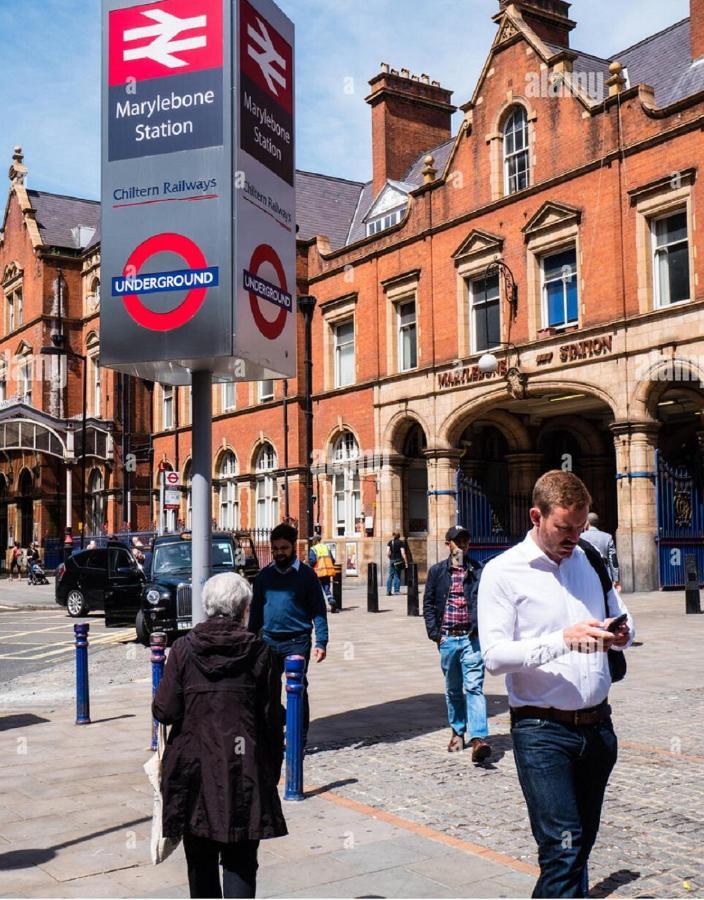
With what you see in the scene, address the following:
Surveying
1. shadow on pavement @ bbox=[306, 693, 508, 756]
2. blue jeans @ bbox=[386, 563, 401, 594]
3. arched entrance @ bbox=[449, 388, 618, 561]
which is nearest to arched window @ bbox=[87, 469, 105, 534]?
arched entrance @ bbox=[449, 388, 618, 561]

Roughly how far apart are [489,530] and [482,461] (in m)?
2.59

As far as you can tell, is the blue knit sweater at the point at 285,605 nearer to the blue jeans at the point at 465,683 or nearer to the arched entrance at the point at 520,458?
the blue jeans at the point at 465,683

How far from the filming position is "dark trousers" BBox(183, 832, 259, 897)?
404 cm

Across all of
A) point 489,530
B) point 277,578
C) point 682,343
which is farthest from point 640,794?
point 489,530

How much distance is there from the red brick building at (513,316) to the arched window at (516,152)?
75 millimetres

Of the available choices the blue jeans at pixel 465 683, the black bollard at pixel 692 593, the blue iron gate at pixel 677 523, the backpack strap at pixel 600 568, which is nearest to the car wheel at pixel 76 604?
the black bollard at pixel 692 593

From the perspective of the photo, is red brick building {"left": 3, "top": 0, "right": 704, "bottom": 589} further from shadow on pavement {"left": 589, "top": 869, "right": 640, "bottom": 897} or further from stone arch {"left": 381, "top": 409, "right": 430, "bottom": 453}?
shadow on pavement {"left": 589, "top": 869, "right": 640, "bottom": 897}

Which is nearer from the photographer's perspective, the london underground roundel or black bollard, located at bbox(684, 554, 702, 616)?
the london underground roundel

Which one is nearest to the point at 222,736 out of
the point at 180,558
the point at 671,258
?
the point at 180,558

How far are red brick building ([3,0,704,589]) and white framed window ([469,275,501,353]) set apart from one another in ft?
0.19

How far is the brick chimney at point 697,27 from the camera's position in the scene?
25734 millimetres

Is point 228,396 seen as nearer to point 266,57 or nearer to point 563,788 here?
point 266,57

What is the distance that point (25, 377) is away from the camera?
180 feet

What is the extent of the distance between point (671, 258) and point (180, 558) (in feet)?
44.6
